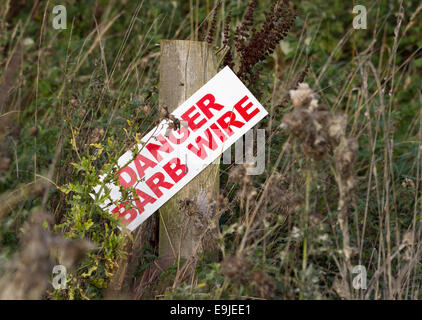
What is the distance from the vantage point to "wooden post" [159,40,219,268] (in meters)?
2.39

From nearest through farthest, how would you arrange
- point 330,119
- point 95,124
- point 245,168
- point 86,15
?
1. point 330,119
2. point 245,168
3. point 95,124
4. point 86,15

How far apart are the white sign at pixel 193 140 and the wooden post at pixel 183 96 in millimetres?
78

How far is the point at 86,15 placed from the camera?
511 cm

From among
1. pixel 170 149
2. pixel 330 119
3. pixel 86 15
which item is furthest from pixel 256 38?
pixel 86 15

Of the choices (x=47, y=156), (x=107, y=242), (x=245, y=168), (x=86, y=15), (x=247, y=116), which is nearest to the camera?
(x=245, y=168)

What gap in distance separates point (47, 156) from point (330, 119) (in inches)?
80.6

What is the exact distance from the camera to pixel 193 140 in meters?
2.32

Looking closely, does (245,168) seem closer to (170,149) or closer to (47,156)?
(170,149)

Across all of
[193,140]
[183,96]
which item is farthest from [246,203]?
[183,96]

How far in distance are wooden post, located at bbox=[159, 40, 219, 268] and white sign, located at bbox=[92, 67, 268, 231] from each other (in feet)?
0.26

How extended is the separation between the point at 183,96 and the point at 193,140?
0.74ft

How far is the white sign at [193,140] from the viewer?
2316 millimetres

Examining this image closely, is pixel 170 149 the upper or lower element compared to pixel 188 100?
lower

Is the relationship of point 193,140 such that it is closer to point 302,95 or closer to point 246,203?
point 246,203
